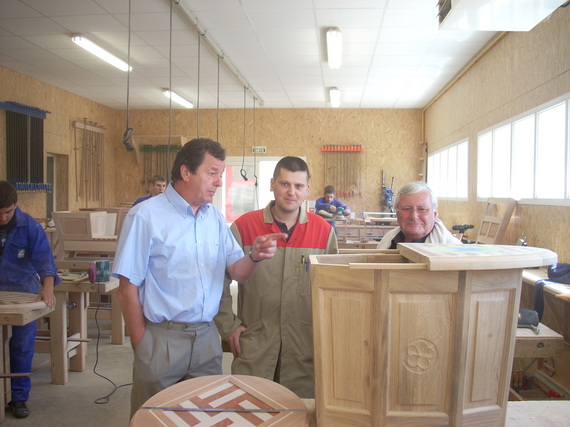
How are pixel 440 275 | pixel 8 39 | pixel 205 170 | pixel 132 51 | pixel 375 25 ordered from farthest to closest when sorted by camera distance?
pixel 132 51
pixel 8 39
pixel 375 25
pixel 205 170
pixel 440 275

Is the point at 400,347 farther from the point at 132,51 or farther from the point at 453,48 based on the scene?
the point at 132,51

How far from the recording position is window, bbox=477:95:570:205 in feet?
14.3

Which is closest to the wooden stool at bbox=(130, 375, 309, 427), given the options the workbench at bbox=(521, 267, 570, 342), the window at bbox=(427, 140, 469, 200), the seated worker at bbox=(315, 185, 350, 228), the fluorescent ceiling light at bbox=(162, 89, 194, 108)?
the workbench at bbox=(521, 267, 570, 342)

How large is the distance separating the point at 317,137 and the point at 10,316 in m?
9.17

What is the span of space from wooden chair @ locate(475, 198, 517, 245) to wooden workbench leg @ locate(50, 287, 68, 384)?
4656mm

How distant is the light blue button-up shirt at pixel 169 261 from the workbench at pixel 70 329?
7.31 feet

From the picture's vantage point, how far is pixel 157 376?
1.79 meters

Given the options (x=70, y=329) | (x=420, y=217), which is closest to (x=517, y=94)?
(x=420, y=217)

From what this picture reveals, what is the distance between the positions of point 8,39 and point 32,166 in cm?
229

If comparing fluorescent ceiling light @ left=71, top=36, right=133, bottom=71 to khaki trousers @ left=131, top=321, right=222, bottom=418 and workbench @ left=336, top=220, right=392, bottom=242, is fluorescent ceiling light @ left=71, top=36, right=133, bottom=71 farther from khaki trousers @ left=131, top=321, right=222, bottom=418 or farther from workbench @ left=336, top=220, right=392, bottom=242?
khaki trousers @ left=131, top=321, right=222, bottom=418

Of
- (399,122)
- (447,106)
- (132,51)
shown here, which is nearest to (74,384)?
(132,51)

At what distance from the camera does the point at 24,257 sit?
3301 mm

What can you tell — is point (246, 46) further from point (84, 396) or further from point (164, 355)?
point (164, 355)

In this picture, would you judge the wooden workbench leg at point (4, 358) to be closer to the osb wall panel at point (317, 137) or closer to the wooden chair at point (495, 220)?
the wooden chair at point (495, 220)
